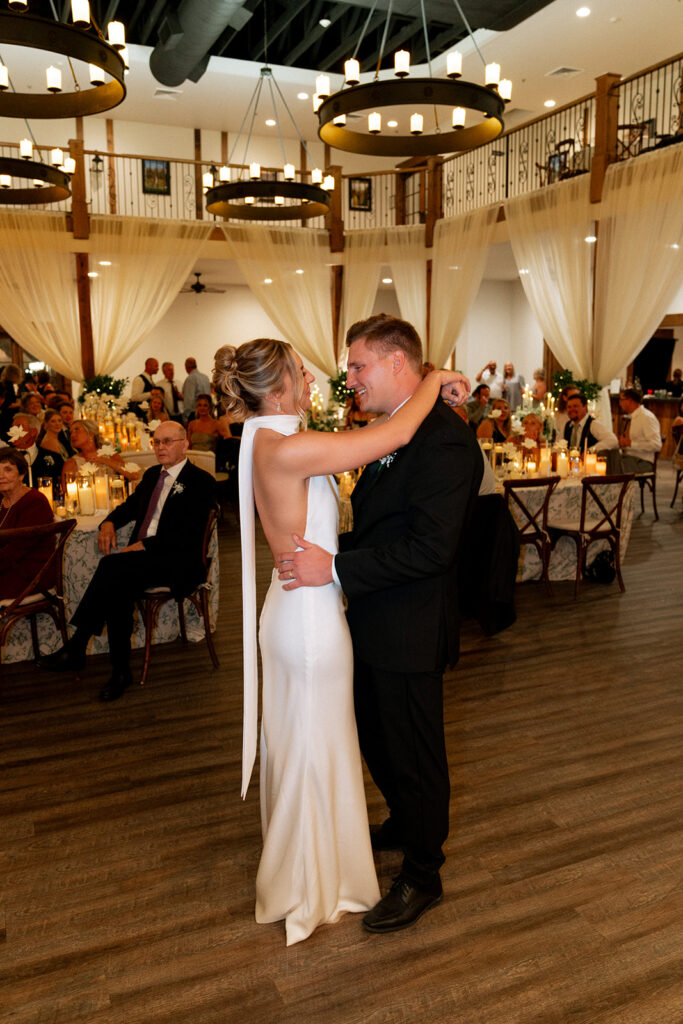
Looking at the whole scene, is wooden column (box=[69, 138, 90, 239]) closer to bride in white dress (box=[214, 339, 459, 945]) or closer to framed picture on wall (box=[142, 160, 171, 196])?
framed picture on wall (box=[142, 160, 171, 196])

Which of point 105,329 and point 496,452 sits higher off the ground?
point 105,329

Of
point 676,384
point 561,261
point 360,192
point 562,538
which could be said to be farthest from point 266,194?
point 360,192

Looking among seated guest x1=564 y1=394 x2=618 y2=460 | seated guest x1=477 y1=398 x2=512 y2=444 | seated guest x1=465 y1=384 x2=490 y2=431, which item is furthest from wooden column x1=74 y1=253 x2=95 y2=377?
seated guest x1=564 y1=394 x2=618 y2=460

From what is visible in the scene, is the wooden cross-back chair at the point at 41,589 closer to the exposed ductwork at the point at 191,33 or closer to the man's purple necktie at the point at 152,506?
the man's purple necktie at the point at 152,506

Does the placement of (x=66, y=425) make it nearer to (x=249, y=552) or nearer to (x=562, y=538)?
(x=562, y=538)

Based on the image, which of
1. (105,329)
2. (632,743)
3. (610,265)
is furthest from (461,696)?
(105,329)

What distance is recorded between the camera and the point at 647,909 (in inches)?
91.8

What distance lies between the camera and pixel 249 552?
219 cm

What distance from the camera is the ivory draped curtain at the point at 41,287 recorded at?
10.8 meters

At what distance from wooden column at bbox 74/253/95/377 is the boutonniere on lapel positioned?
33.5ft

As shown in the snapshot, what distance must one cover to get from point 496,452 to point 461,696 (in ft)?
8.93

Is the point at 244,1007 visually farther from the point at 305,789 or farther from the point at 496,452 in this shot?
the point at 496,452

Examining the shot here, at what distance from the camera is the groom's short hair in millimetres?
2068

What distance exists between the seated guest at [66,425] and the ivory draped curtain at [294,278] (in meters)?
4.88
